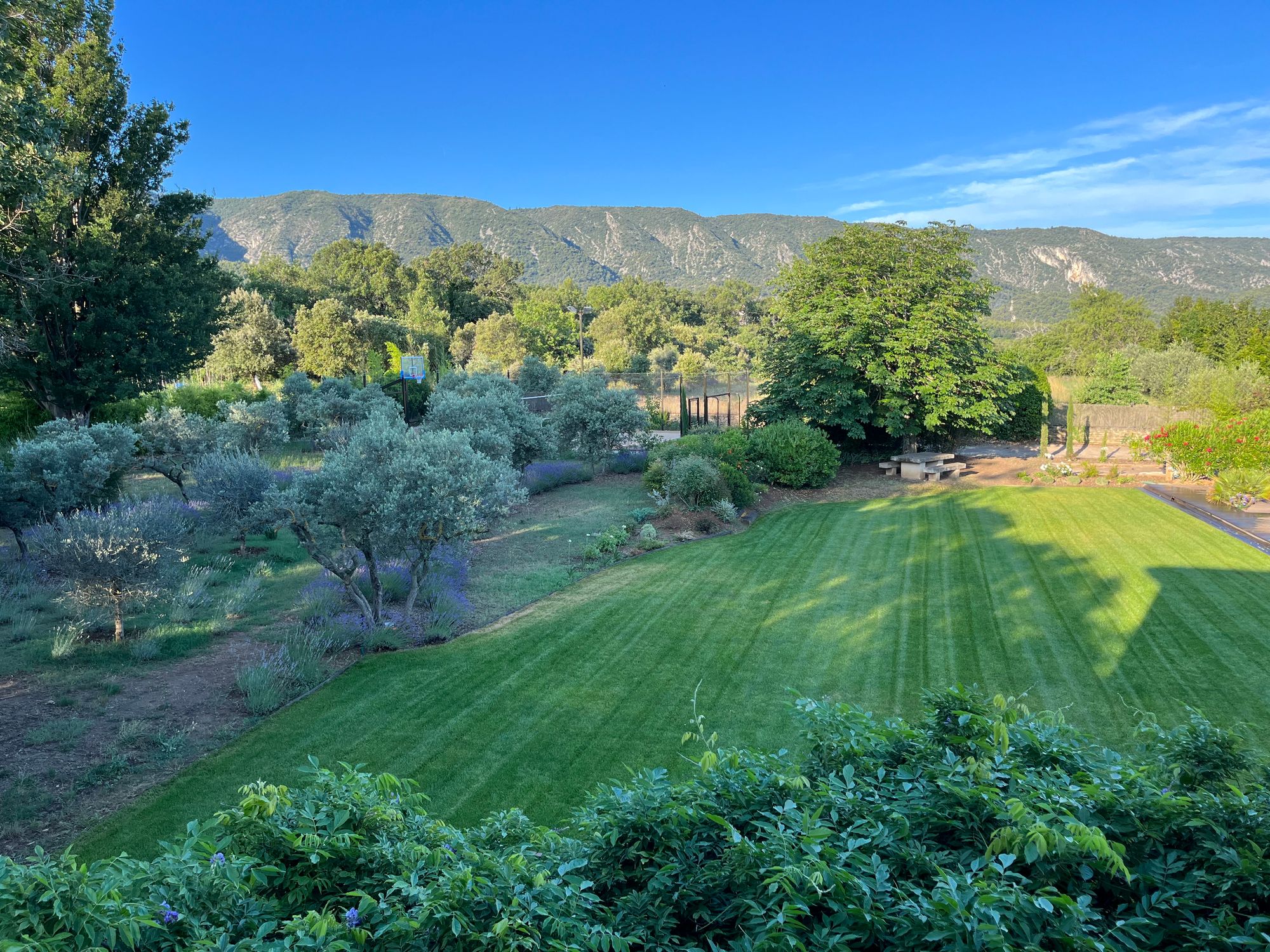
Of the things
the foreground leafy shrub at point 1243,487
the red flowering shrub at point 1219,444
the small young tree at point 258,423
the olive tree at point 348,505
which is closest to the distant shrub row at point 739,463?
the olive tree at point 348,505

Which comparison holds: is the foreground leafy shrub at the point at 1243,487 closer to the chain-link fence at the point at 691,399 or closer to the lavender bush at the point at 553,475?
the chain-link fence at the point at 691,399

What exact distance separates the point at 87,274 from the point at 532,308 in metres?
45.7

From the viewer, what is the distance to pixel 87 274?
666 inches

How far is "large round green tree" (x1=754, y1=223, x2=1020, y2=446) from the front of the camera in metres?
18.8

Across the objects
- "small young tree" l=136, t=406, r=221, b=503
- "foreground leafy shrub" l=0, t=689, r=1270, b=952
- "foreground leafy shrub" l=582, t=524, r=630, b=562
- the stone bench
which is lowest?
"foreground leafy shrub" l=582, t=524, r=630, b=562

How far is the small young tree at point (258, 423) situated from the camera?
18.3m

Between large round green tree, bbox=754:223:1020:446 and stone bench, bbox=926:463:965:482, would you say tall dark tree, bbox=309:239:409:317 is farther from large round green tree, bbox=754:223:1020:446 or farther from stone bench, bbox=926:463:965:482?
stone bench, bbox=926:463:965:482

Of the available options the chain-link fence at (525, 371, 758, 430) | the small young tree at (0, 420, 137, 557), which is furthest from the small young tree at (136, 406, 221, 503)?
the chain-link fence at (525, 371, 758, 430)

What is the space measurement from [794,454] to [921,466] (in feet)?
13.3

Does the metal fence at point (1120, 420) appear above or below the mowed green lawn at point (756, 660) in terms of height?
above

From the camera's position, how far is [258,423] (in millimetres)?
18875

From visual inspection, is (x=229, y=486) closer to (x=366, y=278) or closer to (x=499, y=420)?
(x=499, y=420)

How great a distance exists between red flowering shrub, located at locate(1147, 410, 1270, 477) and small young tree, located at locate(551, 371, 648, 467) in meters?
12.5

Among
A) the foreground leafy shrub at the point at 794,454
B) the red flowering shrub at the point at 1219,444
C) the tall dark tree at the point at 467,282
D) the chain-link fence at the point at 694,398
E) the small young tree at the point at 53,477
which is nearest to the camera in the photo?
the small young tree at the point at 53,477
